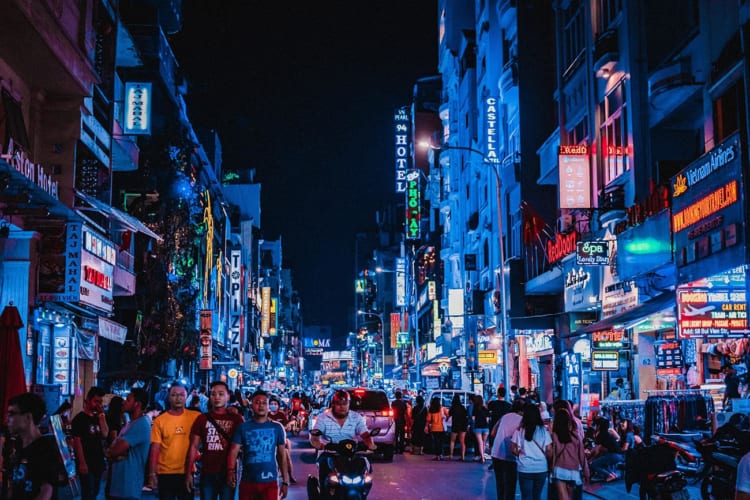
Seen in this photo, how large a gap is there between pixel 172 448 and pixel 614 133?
2137cm

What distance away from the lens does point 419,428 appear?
101 ft

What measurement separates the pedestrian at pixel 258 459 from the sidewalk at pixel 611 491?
8.84 metres

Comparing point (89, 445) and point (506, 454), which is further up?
point (89, 445)

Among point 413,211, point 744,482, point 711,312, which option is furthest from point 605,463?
point 413,211

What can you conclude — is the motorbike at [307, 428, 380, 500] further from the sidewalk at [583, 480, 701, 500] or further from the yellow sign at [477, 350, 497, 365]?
the yellow sign at [477, 350, 497, 365]

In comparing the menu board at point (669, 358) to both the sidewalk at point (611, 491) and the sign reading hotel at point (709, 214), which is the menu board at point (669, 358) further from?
the sidewalk at point (611, 491)

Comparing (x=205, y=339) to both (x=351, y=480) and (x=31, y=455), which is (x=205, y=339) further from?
(x=31, y=455)

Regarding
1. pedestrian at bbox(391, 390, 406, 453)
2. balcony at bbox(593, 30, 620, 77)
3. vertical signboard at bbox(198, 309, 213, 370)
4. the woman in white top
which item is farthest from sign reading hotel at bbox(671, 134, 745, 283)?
vertical signboard at bbox(198, 309, 213, 370)

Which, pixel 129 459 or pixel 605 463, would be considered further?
pixel 605 463

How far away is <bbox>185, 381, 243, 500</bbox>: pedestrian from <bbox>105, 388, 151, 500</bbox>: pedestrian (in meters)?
0.66

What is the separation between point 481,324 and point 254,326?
195ft

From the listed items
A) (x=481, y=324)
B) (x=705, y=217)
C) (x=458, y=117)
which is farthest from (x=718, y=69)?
(x=458, y=117)

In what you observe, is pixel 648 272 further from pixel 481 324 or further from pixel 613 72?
pixel 481 324

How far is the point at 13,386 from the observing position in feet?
43.7
